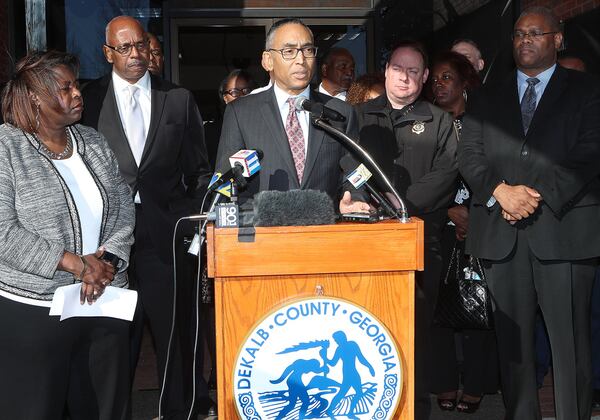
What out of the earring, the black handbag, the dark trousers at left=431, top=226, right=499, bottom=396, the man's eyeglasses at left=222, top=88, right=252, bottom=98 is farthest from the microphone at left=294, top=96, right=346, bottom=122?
the man's eyeglasses at left=222, top=88, right=252, bottom=98

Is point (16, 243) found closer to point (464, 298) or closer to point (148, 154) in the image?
point (148, 154)

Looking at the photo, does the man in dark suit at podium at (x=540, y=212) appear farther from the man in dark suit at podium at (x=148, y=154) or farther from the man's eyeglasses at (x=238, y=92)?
the man's eyeglasses at (x=238, y=92)

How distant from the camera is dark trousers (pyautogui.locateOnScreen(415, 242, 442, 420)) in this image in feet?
13.0

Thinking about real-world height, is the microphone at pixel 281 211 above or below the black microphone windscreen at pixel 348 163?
below

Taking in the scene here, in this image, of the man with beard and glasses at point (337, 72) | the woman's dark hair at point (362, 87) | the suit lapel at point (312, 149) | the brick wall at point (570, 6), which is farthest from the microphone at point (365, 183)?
the brick wall at point (570, 6)

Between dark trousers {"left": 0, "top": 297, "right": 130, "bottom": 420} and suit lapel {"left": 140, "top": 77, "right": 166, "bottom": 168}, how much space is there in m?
0.99

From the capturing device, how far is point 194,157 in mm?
4074

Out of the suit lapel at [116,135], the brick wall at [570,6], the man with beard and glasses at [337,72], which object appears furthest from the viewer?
the brick wall at [570,6]

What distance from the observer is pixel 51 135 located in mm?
3053

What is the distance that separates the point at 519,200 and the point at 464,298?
86 cm

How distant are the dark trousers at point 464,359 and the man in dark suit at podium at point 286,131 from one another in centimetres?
144

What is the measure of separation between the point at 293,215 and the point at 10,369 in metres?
1.23

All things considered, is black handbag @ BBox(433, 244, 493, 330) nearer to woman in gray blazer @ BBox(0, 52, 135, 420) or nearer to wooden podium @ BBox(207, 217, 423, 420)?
wooden podium @ BBox(207, 217, 423, 420)

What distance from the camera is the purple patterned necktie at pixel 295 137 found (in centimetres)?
340
